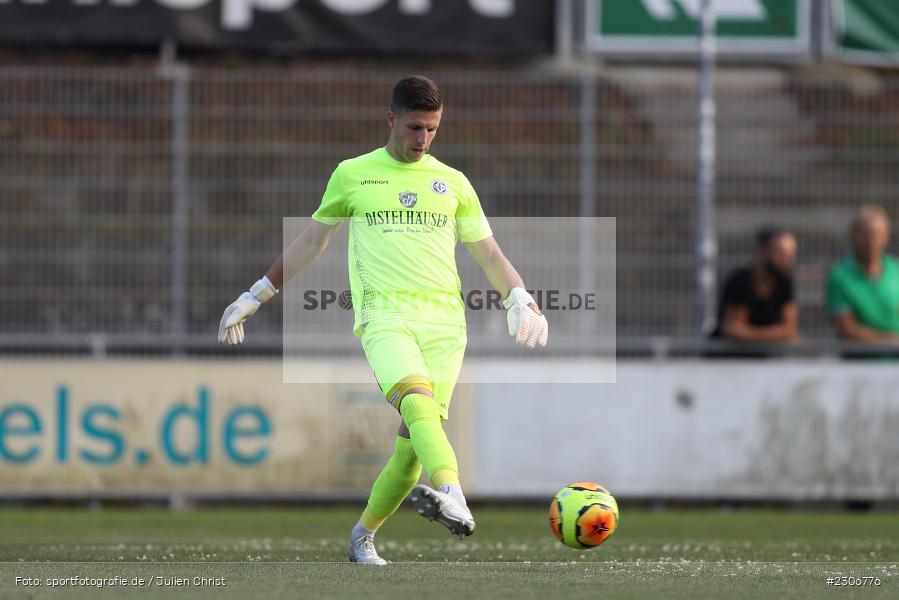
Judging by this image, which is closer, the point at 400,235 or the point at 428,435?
the point at 428,435

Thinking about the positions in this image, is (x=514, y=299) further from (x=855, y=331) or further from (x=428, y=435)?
(x=855, y=331)

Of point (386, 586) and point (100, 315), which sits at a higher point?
point (100, 315)

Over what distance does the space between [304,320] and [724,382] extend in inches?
132

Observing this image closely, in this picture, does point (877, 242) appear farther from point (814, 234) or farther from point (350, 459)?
point (350, 459)

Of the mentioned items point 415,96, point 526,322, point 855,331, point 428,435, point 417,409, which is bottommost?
point 428,435

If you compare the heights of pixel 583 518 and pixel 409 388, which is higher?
pixel 409 388

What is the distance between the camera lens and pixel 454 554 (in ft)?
29.5

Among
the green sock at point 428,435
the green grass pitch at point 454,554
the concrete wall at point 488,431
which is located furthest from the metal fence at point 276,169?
the green sock at point 428,435

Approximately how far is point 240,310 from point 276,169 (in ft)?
18.0

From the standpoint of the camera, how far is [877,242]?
1306cm

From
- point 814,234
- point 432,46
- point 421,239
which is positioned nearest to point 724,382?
point 814,234

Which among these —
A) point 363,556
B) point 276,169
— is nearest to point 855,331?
point 276,169

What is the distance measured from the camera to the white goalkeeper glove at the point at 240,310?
7848 mm

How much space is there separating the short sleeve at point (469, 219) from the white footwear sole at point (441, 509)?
1483 millimetres
